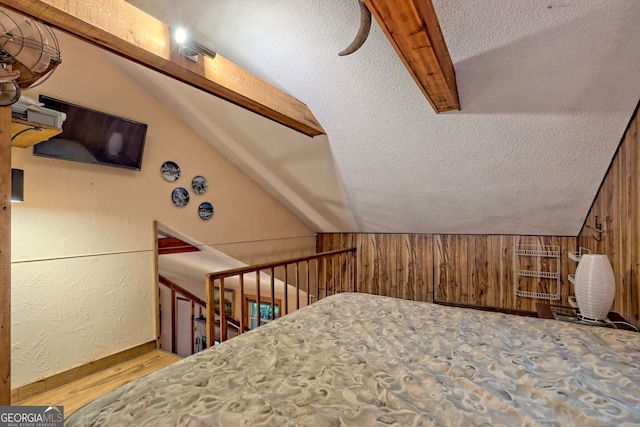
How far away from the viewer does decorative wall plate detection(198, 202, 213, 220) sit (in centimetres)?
329

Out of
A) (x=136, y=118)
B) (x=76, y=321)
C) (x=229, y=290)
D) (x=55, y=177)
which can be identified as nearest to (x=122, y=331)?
(x=76, y=321)

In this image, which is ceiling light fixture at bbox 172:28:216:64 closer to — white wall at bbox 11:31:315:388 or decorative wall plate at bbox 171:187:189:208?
white wall at bbox 11:31:315:388

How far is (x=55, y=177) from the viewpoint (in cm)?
232

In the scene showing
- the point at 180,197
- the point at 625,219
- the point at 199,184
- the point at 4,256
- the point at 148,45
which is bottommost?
the point at 4,256

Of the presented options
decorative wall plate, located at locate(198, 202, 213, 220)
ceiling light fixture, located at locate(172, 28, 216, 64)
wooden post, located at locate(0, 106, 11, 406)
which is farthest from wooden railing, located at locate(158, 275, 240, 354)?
ceiling light fixture, located at locate(172, 28, 216, 64)

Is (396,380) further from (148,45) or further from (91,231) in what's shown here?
(91,231)

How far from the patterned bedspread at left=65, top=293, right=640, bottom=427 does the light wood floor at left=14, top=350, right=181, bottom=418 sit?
154 cm

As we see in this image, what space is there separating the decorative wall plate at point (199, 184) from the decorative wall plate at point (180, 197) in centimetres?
12

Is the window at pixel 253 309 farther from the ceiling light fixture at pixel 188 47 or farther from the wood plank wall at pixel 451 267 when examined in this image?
the ceiling light fixture at pixel 188 47

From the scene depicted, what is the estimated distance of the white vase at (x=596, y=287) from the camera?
72.5 inches

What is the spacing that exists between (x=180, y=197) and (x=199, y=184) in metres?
0.27

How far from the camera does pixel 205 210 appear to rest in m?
3.33

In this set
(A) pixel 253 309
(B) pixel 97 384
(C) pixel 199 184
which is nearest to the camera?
(B) pixel 97 384

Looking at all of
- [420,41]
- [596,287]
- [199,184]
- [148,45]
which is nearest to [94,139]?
[199,184]
